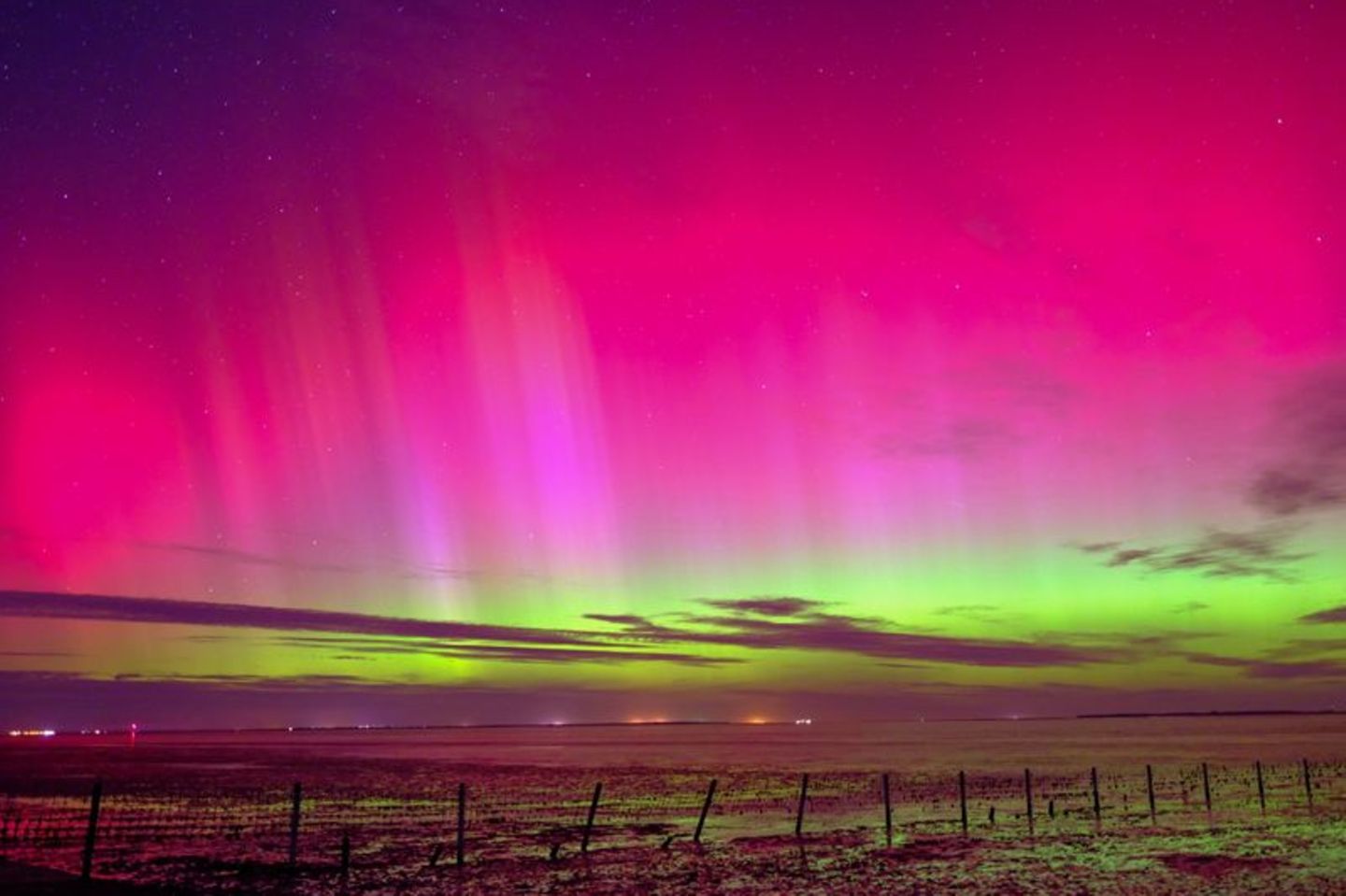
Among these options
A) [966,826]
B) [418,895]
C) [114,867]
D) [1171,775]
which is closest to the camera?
[418,895]

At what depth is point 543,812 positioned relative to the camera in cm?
5575

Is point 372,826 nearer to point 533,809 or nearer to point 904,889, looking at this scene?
point 533,809

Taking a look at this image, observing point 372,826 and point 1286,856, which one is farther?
point 372,826

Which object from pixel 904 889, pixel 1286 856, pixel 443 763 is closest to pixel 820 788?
pixel 1286 856

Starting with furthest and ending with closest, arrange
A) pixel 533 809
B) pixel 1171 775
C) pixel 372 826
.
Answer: pixel 1171 775, pixel 533 809, pixel 372 826

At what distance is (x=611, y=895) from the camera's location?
2723 cm

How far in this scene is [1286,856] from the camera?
33125mm

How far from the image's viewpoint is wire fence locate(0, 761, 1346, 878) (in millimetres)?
36531

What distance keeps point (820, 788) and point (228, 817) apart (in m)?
39.0

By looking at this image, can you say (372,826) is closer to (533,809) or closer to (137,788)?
(533,809)

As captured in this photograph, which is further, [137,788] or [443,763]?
[443,763]

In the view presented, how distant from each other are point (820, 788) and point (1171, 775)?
29507 mm

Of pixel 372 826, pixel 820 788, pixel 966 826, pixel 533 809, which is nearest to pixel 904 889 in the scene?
pixel 966 826

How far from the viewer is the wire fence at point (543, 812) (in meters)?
36.5
